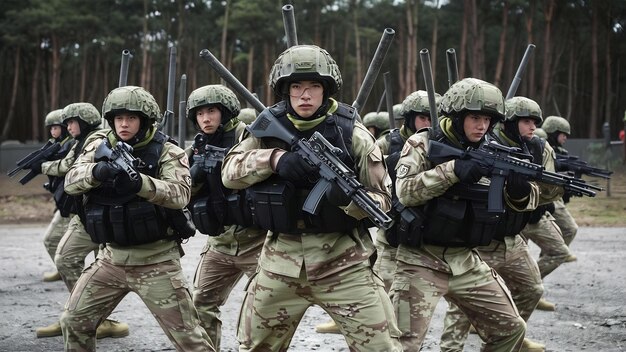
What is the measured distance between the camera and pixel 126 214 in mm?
4809

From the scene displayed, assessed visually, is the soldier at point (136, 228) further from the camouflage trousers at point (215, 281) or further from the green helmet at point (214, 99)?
the green helmet at point (214, 99)

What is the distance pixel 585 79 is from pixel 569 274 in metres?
40.4

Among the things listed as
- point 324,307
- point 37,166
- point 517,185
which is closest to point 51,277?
point 37,166

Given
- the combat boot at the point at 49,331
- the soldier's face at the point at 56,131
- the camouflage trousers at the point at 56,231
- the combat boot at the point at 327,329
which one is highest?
the soldier's face at the point at 56,131

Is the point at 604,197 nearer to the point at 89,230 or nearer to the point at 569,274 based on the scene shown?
the point at 569,274

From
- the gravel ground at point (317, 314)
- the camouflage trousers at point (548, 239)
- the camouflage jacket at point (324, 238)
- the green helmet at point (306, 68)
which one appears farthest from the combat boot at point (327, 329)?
the green helmet at point (306, 68)

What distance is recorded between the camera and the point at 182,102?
274 inches

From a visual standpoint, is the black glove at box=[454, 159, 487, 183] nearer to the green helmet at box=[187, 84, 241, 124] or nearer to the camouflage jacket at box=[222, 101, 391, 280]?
the camouflage jacket at box=[222, 101, 391, 280]

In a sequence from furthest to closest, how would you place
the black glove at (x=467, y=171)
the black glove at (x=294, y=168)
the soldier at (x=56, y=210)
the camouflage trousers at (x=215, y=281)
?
the soldier at (x=56, y=210) → the camouflage trousers at (x=215, y=281) → the black glove at (x=467, y=171) → the black glove at (x=294, y=168)

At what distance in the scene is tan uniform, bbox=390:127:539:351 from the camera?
447 centimetres

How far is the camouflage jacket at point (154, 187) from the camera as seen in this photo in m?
4.66

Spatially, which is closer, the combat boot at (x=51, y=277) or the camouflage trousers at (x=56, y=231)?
the camouflage trousers at (x=56, y=231)

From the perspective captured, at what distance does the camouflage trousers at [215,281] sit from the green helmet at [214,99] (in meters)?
1.07

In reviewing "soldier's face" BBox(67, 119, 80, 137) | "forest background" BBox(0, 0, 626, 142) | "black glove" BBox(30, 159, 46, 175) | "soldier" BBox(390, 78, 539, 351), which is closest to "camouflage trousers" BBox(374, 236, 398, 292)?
"soldier" BBox(390, 78, 539, 351)
